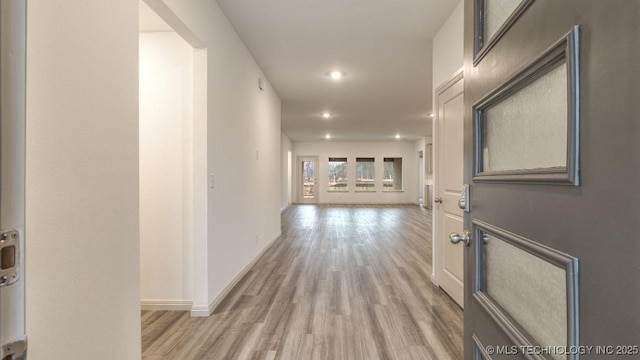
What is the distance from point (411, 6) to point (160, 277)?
320cm

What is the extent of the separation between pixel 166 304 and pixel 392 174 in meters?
11.0

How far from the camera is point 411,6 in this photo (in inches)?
103

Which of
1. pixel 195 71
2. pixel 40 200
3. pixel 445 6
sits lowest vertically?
pixel 40 200

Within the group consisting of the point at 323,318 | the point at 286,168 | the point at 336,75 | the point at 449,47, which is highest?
the point at 336,75

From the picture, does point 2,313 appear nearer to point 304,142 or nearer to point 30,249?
point 30,249

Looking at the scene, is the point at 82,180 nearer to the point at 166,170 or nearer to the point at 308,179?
the point at 166,170

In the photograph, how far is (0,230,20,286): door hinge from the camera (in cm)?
55

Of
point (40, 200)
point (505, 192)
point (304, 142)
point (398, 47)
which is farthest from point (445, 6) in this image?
point (304, 142)

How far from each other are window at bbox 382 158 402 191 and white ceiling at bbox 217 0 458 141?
6202mm

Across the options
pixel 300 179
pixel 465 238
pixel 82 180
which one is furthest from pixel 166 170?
pixel 300 179

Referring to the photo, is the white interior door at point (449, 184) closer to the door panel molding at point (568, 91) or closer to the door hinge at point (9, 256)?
the door panel molding at point (568, 91)

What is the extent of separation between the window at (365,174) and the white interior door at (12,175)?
39.6 feet

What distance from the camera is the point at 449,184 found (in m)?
2.86

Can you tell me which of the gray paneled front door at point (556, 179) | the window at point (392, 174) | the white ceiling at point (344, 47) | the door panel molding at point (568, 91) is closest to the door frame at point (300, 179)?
the window at point (392, 174)
